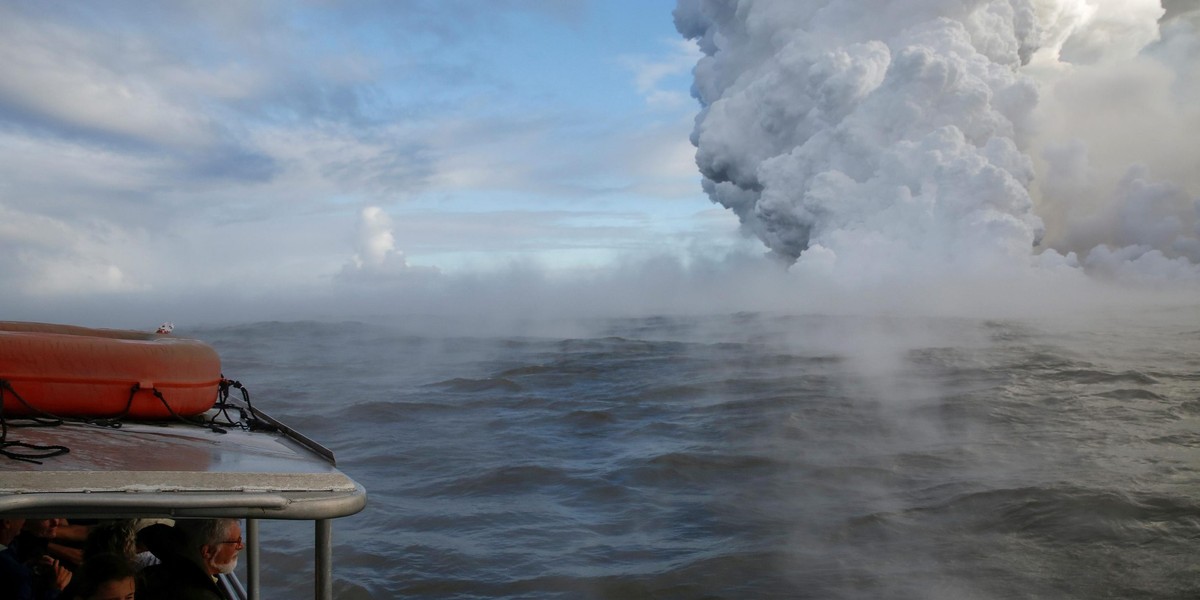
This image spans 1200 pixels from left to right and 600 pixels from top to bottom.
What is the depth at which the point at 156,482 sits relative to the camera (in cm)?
225

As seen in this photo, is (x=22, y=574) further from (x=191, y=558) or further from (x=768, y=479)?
(x=768, y=479)

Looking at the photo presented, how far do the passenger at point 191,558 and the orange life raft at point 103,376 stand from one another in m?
0.47

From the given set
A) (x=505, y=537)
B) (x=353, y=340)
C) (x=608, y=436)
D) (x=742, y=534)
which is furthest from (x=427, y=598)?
(x=353, y=340)

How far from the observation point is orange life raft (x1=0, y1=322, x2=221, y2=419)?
286 cm

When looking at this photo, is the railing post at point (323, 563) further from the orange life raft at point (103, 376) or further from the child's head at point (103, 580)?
the orange life raft at point (103, 376)

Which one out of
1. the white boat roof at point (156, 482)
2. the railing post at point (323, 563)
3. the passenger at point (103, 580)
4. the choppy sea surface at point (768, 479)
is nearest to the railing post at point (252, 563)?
the passenger at point (103, 580)

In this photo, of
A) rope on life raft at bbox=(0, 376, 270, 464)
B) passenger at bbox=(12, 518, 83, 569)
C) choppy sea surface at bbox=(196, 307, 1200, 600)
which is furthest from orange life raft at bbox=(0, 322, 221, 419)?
choppy sea surface at bbox=(196, 307, 1200, 600)

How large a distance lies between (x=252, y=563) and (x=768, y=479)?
23.5ft

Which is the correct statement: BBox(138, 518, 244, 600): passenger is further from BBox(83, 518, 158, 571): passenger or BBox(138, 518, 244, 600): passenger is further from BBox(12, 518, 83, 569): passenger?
BBox(12, 518, 83, 569): passenger

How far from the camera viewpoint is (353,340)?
127ft

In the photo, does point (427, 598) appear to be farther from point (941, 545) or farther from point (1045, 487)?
point (1045, 487)

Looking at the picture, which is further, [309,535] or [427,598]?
[309,535]

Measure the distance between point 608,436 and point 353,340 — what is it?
90.9ft

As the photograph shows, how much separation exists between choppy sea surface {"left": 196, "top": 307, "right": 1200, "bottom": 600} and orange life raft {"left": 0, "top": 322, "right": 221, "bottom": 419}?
12.7 feet
